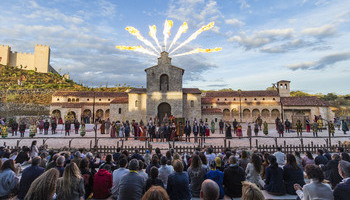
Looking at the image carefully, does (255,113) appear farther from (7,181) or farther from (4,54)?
(4,54)

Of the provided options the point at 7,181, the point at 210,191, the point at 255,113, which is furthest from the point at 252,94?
the point at 7,181

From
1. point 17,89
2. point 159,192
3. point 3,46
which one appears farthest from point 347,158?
point 3,46

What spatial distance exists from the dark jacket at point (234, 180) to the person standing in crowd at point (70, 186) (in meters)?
3.64

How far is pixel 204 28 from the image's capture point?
77.6ft

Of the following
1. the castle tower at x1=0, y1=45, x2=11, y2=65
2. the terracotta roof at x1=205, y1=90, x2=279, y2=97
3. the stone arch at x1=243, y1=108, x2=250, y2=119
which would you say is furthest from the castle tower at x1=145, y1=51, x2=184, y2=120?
the castle tower at x1=0, y1=45, x2=11, y2=65

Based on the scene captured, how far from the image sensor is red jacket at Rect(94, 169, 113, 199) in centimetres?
496

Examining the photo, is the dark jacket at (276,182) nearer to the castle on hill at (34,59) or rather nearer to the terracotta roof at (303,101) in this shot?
the terracotta roof at (303,101)

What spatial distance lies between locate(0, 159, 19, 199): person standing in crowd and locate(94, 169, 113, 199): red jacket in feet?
6.56

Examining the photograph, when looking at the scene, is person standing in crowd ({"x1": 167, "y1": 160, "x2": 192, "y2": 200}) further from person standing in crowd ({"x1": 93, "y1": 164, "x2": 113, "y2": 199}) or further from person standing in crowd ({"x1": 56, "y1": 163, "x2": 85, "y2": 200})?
person standing in crowd ({"x1": 56, "y1": 163, "x2": 85, "y2": 200})

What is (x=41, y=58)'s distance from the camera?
257 feet

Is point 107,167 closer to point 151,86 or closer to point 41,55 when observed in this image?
point 151,86

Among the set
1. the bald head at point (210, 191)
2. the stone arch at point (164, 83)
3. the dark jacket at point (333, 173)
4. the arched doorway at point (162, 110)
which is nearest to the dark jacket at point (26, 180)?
the bald head at point (210, 191)

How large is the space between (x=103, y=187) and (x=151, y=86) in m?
26.4

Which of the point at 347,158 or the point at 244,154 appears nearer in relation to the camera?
the point at 347,158
